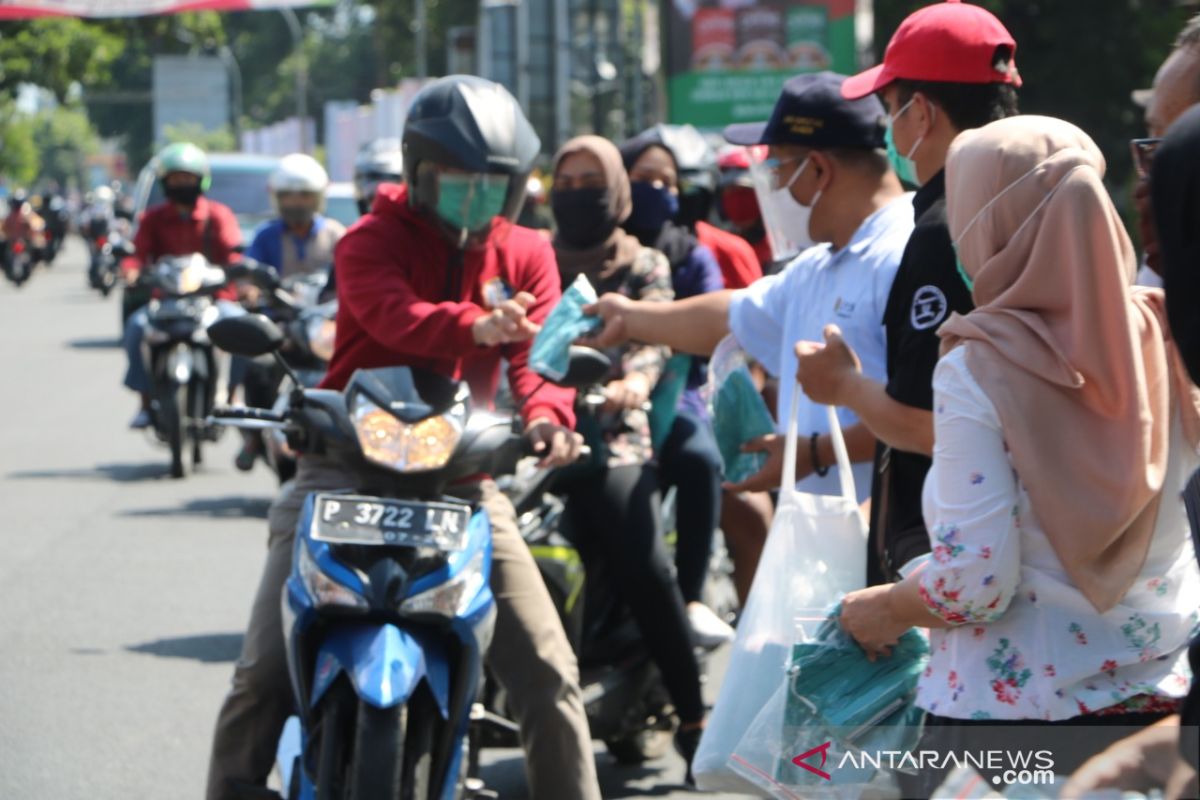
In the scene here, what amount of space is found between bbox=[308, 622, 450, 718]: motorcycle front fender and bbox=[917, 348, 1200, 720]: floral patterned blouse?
1241mm

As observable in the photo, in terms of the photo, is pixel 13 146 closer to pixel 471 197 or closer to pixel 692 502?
pixel 692 502

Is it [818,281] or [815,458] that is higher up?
[818,281]

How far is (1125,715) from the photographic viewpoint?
3.13 m

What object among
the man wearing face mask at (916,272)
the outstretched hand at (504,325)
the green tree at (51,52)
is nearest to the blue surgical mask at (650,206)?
the outstretched hand at (504,325)

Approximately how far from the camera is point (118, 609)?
27.7 ft

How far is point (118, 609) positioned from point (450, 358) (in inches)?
164

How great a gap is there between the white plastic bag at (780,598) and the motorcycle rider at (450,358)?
99 centimetres

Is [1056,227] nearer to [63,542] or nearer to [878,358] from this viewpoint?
[878,358]

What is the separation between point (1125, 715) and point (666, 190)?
13.3ft

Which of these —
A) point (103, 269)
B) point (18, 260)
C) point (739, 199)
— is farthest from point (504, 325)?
point (18, 260)

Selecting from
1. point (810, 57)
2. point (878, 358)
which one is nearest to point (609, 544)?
point (878, 358)

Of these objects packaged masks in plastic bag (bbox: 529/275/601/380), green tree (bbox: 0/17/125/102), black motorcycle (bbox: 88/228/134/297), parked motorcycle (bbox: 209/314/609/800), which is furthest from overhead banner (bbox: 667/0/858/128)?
green tree (bbox: 0/17/125/102)

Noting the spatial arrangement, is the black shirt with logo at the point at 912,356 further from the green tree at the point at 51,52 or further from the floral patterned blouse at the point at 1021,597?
the green tree at the point at 51,52

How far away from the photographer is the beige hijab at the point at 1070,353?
2941mm
